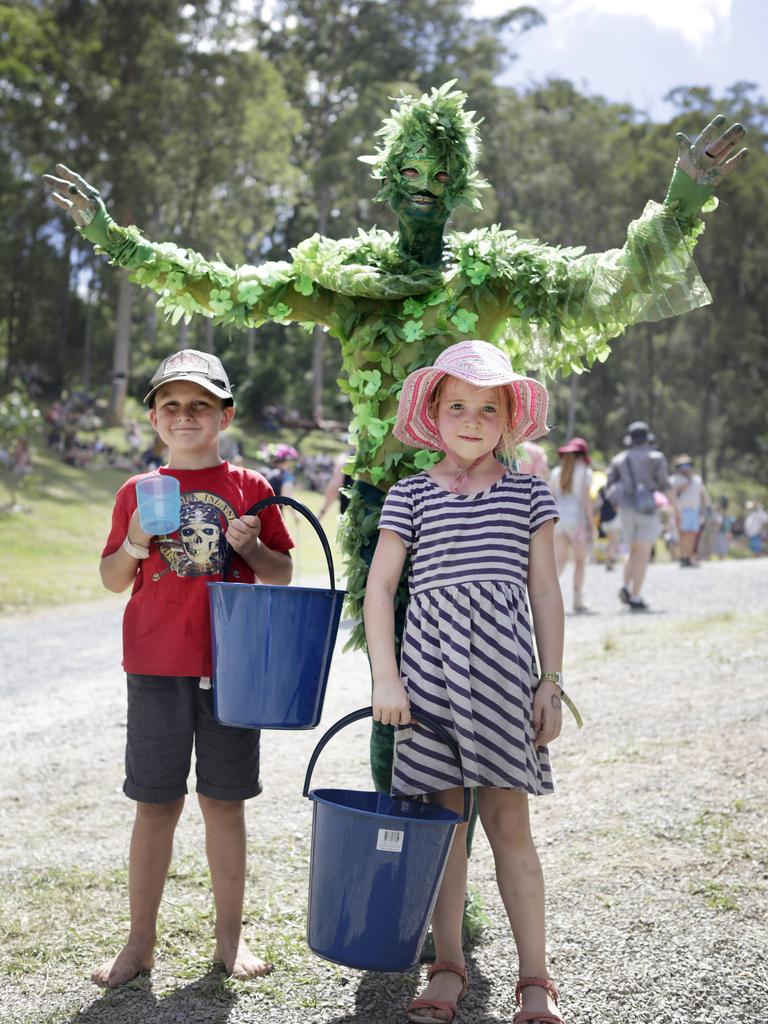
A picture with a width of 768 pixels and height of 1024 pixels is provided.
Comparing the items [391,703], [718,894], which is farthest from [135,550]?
[718,894]

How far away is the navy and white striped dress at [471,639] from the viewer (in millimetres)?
2441

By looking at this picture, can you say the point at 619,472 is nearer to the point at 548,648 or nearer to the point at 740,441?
the point at 548,648

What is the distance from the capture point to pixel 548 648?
2.51m

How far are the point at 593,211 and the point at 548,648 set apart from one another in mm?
37994

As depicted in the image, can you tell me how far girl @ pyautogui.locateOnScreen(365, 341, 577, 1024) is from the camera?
8.02 ft

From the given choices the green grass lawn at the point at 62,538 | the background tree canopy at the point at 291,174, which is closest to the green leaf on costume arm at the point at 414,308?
the green grass lawn at the point at 62,538

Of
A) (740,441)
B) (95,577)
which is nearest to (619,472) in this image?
(95,577)

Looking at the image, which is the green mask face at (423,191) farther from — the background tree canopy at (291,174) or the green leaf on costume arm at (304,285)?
the background tree canopy at (291,174)

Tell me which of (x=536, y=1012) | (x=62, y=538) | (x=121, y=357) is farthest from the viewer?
(x=121, y=357)

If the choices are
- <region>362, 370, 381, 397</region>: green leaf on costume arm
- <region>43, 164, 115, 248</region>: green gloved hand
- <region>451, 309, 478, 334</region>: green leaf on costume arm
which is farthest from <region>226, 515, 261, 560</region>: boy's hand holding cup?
<region>43, 164, 115, 248</region>: green gloved hand

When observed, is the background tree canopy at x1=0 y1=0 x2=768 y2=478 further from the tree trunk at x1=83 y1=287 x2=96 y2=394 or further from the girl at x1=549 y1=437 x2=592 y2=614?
the girl at x1=549 y1=437 x2=592 y2=614

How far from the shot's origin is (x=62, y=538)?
1625 centimetres

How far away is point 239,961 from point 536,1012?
2.51 feet

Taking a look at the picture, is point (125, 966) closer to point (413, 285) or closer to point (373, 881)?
point (373, 881)
